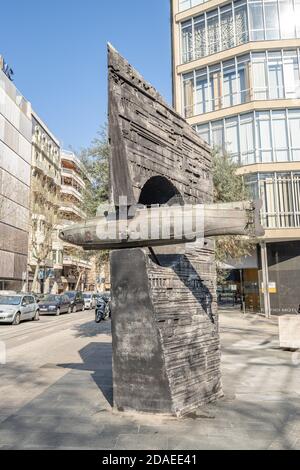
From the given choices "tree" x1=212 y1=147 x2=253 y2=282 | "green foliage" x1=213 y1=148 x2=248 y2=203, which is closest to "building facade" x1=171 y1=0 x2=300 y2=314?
"tree" x1=212 y1=147 x2=253 y2=282

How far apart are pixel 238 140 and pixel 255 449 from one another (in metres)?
20.3

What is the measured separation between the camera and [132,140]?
572cm

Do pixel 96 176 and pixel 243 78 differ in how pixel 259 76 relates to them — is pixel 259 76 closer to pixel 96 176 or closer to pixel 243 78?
pixel 243 78

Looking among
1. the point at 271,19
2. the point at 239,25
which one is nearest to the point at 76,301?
the point at 239,25

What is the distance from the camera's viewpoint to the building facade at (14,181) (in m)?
39.6

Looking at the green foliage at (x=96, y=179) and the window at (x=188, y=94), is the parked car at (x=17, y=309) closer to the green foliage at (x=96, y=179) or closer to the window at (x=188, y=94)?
the green foliage at (x=96, y=179)

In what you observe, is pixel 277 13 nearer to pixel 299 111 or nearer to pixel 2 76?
pixel 299 111

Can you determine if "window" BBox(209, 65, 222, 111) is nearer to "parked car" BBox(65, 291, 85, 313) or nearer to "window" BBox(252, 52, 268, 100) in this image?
"window" BBox(252, 52, 268, 100)

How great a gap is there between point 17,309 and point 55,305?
5.94 metres

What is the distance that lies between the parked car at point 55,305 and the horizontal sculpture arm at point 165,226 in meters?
20.7

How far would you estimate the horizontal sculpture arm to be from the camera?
448 centimetres

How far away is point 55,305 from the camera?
82.5 feet

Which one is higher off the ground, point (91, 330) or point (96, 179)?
point (96, 179)

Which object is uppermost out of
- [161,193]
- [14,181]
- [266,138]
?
[14,181]
